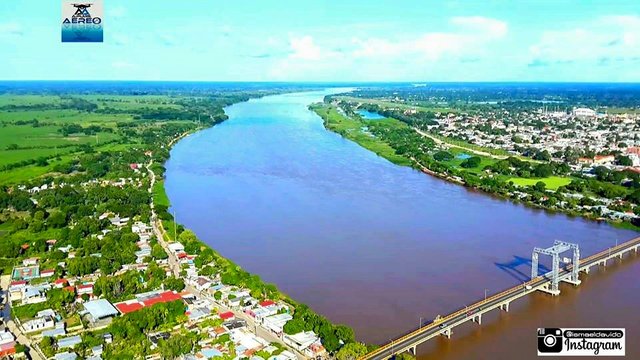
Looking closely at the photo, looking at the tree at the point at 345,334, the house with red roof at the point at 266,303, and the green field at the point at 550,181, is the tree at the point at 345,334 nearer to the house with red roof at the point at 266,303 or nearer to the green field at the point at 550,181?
the house with red roof at the point at 266,303

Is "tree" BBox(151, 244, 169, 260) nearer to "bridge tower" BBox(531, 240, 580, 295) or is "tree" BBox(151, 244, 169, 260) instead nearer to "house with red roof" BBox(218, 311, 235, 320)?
"house with red roof" BBox(218, 311, 235, 320)

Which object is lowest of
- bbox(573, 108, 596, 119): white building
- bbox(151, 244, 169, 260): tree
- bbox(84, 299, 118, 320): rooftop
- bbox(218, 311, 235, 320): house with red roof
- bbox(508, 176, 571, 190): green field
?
bbox(218, 311, 235, 320): house with red roof

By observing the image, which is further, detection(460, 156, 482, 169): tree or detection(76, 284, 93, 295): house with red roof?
detection(460, 156, 482, 169): tree

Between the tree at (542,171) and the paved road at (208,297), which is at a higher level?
the tree at (542,171)

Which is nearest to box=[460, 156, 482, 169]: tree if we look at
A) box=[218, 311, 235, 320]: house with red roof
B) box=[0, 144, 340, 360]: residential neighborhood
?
box=[0, 144, 340, 360]: residential neighborhood

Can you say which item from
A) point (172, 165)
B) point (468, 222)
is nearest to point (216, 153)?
point (172, 165)

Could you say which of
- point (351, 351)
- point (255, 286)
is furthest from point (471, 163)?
point (351, 351)

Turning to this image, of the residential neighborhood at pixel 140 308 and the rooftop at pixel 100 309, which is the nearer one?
the residential neighborhood at pixel 140 308

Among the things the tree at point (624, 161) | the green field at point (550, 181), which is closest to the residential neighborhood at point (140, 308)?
the green field at point (550, 181)
